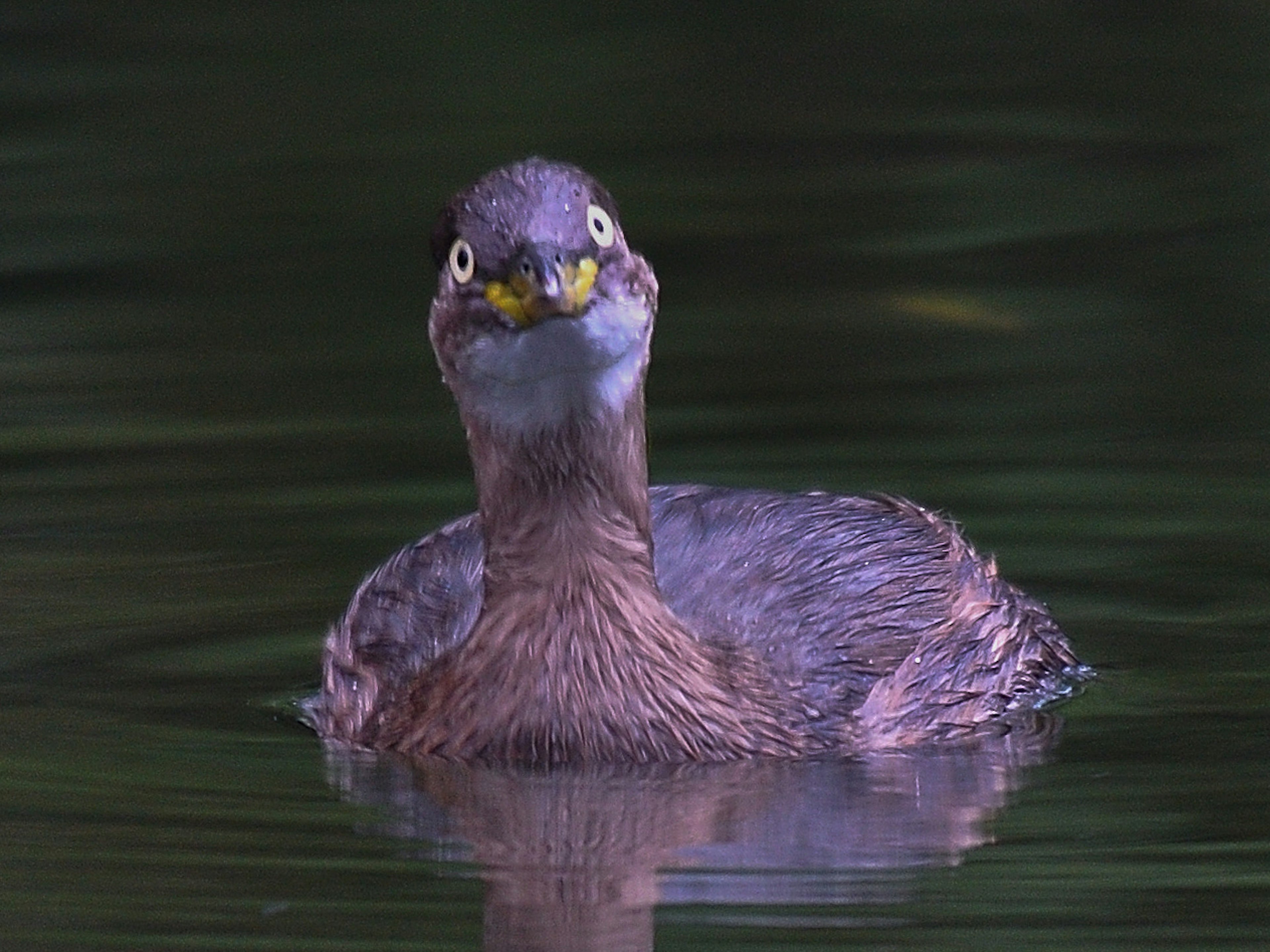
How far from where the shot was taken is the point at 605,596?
393 inches

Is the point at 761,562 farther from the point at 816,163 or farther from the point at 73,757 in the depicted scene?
the point at 816,163

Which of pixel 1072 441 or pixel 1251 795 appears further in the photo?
pixel 1072 441

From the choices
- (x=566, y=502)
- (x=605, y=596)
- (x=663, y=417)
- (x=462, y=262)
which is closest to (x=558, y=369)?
(x=462, y=262)

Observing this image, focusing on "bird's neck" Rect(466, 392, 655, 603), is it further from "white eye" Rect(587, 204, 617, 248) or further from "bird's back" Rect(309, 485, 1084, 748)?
"white eye" Rect(587, 204, 617, 248)

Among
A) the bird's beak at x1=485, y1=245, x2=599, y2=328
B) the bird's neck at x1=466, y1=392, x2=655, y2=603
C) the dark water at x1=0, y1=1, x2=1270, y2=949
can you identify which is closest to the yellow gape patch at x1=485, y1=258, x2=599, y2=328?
the bird's beak at x1=485, y1=245, x2=599, y2=328

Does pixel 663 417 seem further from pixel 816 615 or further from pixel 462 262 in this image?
pixel 462 262

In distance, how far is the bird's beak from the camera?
29.6 feet

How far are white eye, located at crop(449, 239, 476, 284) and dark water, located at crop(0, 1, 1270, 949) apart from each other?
1.45 meters

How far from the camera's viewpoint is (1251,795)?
942 centimetres

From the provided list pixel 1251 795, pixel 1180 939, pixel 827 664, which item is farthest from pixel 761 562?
pixel 1180 939

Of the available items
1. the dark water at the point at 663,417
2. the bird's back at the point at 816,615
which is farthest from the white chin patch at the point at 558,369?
the dark water at the point at 663,417

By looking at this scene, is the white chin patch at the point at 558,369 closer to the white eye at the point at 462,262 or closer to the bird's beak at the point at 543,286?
the bird's beak at the point at 543,286

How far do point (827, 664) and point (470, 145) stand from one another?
7487mm

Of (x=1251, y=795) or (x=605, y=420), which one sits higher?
(x=605, y=420)
